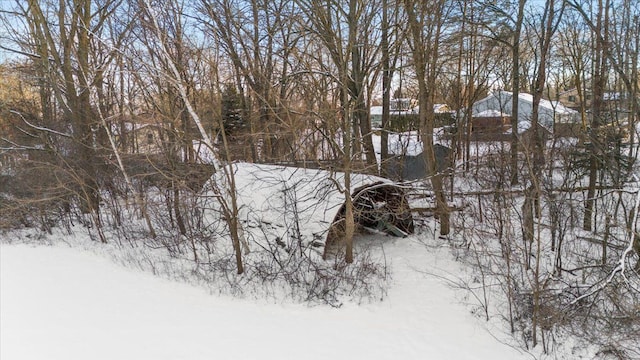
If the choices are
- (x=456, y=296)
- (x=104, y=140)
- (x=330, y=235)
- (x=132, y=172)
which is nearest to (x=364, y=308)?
(x=456, y=296)

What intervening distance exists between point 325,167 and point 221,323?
4237 mm

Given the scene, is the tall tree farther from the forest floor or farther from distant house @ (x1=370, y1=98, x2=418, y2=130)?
distant house @ (x1=370, y1=98, x2=418, y2=130)

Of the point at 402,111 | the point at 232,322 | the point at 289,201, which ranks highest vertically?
the point at 402,111

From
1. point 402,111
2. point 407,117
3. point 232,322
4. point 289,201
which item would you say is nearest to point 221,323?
point 232,322

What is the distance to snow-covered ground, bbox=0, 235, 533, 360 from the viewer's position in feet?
20.5

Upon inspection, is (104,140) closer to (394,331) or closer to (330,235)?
(330,235)

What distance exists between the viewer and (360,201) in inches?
418

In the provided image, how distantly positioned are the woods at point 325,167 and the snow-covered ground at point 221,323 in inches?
23.3

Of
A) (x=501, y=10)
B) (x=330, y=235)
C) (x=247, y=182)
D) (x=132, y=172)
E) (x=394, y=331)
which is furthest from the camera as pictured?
(x=132, y=172)

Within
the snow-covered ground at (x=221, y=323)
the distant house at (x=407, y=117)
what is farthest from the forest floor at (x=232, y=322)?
the distant house at (x=407, y=117)

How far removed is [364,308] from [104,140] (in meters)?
13.4

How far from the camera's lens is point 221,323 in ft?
23.5

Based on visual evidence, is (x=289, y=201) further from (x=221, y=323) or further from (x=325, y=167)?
(x=221, y=323)

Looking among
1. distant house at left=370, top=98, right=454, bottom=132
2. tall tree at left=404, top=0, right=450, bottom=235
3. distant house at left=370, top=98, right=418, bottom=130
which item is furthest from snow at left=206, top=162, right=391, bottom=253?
distant house at left=370, top=98, right=454, bottom=132
